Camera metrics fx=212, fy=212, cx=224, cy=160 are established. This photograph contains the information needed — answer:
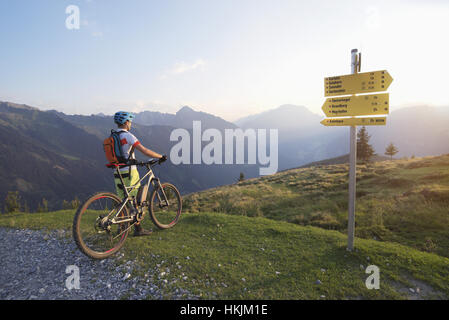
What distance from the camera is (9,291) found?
383 centimetres

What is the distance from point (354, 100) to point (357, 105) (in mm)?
138

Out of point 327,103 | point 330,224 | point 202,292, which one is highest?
point 327,103

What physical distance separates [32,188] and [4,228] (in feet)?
696

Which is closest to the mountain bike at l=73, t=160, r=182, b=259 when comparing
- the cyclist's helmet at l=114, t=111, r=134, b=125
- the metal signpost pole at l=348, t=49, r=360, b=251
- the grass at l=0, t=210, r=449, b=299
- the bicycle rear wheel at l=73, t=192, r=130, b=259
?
the bicycle rear wheel at l=73, t=192, r=130, b=259

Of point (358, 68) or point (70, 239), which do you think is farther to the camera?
point (70, 239)

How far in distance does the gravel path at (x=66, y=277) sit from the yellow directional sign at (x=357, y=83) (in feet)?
17.6

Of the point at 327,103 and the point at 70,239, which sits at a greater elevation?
the point at 327,103

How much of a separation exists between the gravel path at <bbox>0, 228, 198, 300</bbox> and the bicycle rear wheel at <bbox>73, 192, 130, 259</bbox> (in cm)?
30

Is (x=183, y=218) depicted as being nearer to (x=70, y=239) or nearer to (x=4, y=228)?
(x=70, y=239)

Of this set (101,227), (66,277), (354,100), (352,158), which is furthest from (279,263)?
(66,277)

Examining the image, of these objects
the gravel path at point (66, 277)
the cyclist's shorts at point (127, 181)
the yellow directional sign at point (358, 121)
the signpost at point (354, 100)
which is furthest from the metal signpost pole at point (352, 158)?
the cyclist's shorts at point (127, 181)

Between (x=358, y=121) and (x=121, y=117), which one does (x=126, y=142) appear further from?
(x=358, y=121)
